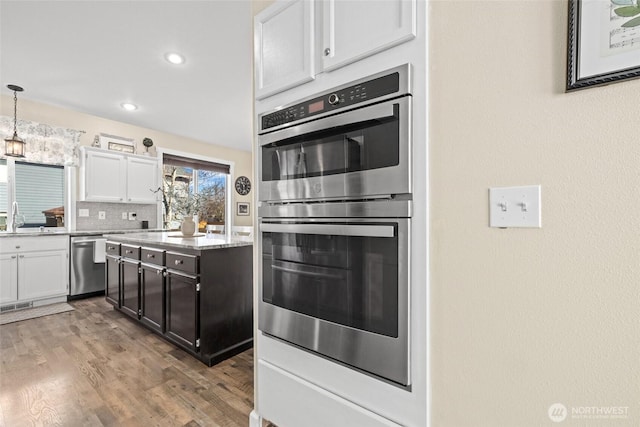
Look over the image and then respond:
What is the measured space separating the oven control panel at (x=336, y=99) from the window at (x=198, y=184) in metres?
4.07

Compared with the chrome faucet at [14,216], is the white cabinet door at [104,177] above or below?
above

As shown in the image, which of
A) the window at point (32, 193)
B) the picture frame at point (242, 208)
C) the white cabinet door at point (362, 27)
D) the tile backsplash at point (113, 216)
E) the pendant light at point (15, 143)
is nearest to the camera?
the white cabinet door at point (362, 27)

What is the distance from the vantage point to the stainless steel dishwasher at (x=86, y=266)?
13.3 ft

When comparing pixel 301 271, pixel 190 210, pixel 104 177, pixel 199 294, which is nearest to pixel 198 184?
pixel 104 177

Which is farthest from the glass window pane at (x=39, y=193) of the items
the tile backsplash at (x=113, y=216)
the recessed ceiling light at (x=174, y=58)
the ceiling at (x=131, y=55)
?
A: the recessed ceiling light at (x=174, y=58)

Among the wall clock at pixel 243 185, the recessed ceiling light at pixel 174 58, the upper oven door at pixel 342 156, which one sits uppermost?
the recessed ceiling light at pixel 174 58

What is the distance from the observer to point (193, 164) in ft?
19.9

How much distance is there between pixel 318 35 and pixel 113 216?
5.08 m

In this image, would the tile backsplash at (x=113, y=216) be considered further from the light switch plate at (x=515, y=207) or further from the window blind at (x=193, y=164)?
the light switch plate at (x=515, y=207)

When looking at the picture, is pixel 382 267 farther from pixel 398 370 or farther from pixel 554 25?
pixel 554 25

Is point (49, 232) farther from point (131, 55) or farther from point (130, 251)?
point (131, 55)

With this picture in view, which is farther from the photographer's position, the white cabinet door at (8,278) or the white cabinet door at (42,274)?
the white cabinet door at (42,274)

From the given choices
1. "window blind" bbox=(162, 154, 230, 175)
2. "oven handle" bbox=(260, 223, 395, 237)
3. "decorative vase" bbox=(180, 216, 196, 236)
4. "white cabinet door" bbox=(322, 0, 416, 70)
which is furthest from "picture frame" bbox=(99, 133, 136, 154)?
"white cabinet door" bbox=(322, 0, 416, 70)

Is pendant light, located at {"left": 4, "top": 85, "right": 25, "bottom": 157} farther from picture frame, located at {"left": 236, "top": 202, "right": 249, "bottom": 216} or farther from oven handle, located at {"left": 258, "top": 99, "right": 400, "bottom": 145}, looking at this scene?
oven handle, located at {"left": 258, "top": 99, "right": 400, "bottom": 145}
